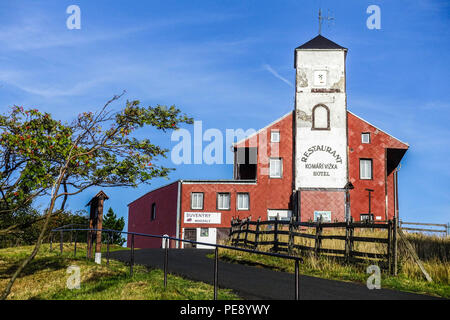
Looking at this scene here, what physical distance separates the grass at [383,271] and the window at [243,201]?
61.3 feet

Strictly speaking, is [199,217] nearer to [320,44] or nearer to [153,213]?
[153,213]

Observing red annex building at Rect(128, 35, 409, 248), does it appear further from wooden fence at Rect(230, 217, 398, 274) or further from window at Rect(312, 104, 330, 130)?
wooden fence at Rect(230, 217, 398, 274)

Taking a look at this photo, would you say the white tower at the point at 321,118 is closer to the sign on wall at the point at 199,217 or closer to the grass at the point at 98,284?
the sign on wall at the point at 199,217

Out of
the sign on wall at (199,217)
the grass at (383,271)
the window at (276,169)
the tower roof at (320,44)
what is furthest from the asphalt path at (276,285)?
the tower roof at (320,44)

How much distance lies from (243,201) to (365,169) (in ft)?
32.9

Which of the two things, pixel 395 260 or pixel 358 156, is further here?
pixel 358 156

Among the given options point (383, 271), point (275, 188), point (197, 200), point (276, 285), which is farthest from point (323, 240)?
point (197, 200)

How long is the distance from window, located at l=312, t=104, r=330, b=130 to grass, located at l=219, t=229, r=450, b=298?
64.2 feet
